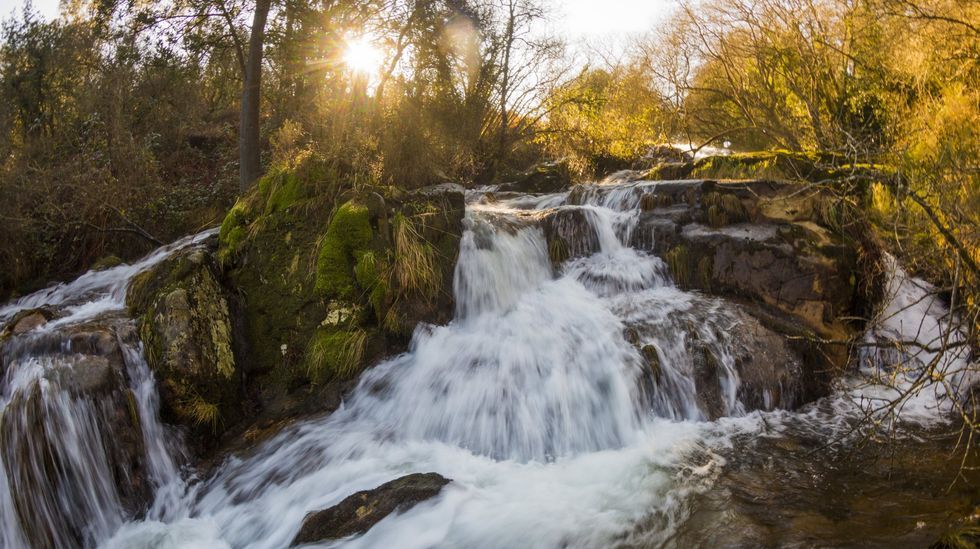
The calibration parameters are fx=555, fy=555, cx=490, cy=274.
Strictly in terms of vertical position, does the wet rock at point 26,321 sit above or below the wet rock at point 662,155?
below

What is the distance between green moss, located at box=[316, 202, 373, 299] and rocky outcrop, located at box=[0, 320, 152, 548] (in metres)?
2.10

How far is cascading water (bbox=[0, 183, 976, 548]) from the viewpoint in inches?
166

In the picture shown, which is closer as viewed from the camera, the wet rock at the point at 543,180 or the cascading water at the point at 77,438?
the cascading water at the point at 77,438

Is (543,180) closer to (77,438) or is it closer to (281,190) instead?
(281,190)

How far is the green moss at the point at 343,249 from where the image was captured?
20.7ft

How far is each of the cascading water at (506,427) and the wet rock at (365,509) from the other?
3.5 inches

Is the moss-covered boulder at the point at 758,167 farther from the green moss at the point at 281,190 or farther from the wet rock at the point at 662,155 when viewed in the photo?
the green moss at the point at 281,190

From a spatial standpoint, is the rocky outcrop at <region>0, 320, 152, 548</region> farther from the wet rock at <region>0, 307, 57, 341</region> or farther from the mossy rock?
the mossy rock

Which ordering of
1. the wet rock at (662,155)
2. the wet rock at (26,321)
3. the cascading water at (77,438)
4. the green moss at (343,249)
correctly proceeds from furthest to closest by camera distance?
the wet rock at (662,155) < the green moss at (343,249) < the wet rock at (26,321) < the cascading water at (77,438)

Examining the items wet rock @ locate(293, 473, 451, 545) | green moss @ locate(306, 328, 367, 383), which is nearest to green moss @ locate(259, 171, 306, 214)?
green moss @ locate(306, 328, 367, 383)

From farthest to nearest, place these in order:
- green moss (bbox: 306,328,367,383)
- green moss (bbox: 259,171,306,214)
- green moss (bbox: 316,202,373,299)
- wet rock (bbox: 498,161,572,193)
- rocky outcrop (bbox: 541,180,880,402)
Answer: wet rock (bbox: 498,161,572,193), green moss (bbox: 259,171,306,214), rocky outcrop (bbox: 541,180,880,402), green moss (bbox: 316,202,373,299), green moss (bbox: 306,328,367,383)

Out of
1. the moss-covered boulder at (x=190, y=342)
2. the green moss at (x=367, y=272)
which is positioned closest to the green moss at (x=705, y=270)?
the green moss at (x=367, y=272)

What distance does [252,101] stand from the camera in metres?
10.1

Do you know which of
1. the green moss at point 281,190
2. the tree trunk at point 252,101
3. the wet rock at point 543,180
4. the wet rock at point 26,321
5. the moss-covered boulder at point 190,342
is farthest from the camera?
the wet rock at point 543,180
